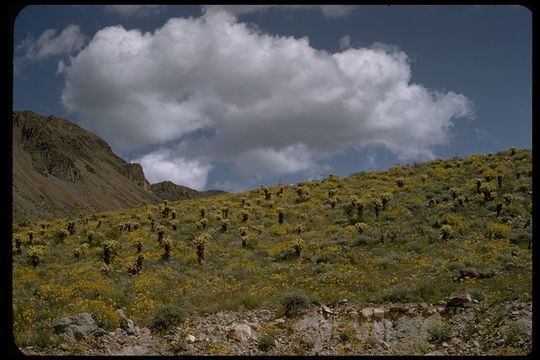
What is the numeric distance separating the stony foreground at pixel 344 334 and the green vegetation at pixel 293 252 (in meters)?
0.37

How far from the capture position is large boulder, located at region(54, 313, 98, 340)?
11.0 meters

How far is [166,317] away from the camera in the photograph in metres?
12.5

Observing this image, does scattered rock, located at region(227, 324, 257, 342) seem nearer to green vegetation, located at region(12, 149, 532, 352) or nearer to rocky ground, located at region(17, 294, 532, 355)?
rocky ground, located at region(17, 294, 532, 355)

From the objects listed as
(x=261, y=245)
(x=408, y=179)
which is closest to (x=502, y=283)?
(x=261, y=245)

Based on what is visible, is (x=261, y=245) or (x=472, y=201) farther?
(x=472, y=201)

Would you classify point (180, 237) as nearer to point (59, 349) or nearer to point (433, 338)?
point (59, 349)

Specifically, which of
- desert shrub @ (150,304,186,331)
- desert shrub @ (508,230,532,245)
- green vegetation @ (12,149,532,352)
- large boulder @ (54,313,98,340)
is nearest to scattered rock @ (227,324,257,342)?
green vegetation @ (12,149,532,352)

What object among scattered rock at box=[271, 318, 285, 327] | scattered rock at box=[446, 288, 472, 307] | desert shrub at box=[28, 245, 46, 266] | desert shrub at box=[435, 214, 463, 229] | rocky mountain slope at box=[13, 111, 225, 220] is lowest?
scattered rock at box=[271, 318, 285, 327]

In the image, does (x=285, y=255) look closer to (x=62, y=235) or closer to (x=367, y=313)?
(x=367, y=313)

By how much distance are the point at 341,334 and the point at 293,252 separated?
29.2ft

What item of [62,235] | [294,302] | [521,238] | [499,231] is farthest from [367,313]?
[62,235]

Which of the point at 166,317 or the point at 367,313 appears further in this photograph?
the point at 166,317

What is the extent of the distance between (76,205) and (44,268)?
346 feet

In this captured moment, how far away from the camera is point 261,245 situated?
870 inches
